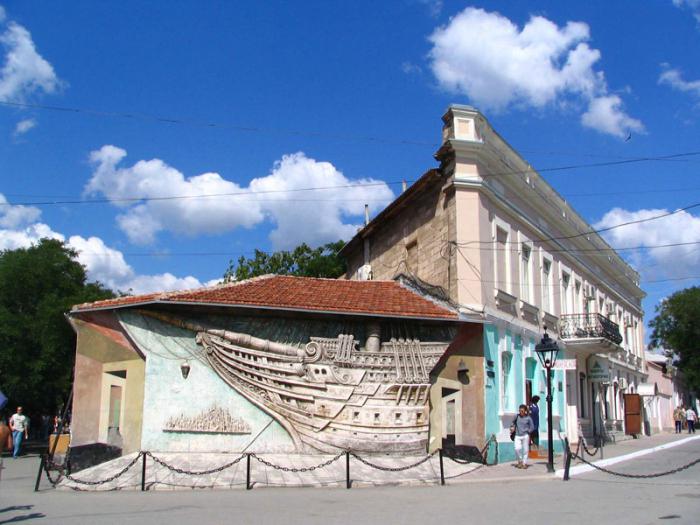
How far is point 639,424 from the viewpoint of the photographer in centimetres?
2959

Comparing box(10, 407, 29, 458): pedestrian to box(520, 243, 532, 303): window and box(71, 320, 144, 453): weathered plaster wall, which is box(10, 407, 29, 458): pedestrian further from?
box(520, 243, 532, 303): window

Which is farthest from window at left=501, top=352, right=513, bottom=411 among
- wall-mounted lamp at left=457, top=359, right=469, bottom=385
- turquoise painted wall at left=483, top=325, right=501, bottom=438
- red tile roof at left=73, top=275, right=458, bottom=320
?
red tile roof at left=73, top=275, right=458, bottom=320

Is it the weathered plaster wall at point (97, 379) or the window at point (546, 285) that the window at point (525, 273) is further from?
the weathered plaster wall at point (97, 379)

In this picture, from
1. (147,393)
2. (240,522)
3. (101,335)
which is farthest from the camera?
(101,335)

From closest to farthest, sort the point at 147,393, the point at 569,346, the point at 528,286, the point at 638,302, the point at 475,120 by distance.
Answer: the point at 147,393 → the point at 475,120 → the point at 528,286 → the point at 569,346 → the point at 638,302

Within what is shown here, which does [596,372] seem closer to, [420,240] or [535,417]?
[535,417]

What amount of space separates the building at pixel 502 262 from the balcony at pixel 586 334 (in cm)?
5

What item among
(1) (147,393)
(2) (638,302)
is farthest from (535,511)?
(2) (638,302)

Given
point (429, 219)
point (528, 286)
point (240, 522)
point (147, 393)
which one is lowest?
point (240, 522)

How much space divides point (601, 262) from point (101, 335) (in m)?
22.5

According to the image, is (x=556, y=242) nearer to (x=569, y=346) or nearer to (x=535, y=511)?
(x=569, y=346)

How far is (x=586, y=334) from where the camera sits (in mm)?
23375

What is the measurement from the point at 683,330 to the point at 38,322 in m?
44.7

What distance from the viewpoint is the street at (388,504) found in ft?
30.3
